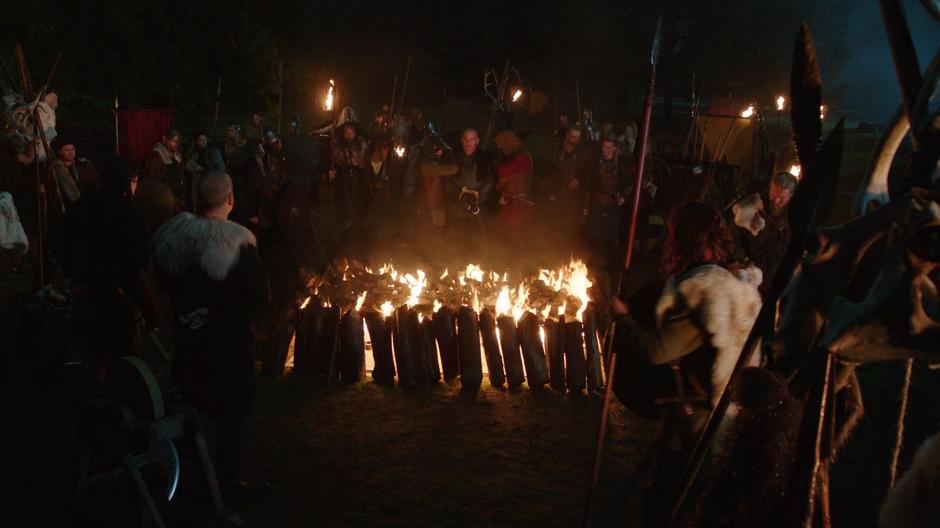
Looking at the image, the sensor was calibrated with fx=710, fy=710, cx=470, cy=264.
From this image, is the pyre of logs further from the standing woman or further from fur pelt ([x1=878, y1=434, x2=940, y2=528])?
fur pelt ([x1=878, y1=434, x2=940, y2=528])

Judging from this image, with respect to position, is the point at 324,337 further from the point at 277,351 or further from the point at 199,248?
the point at 199,248

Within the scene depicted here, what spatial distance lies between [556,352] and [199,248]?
3.71 meters

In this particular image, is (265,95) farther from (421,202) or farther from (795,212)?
(795,212)

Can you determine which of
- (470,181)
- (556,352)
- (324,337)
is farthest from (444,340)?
(470,181)

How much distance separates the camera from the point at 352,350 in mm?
7004

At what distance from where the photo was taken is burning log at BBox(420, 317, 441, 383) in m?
7.00

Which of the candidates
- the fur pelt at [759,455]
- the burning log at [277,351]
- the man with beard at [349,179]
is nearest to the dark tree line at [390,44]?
the man with beard at [349,179]

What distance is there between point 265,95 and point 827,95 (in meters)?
29.4

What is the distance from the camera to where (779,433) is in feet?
6.60

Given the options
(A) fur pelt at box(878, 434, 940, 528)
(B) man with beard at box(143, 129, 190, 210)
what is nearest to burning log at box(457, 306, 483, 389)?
(A) fur pelt at box(878, 434, 940, 528)

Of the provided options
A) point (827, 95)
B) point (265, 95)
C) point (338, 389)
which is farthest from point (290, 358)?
point (827, 95)

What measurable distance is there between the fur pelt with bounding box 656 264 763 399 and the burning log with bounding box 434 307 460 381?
3.70 m

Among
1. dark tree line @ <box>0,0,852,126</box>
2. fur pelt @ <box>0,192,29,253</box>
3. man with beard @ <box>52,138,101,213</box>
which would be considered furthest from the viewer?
dark tree line @ <box>0,0,852,126</box>

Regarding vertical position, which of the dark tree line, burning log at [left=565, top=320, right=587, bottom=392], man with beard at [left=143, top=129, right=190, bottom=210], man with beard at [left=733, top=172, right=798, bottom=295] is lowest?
burning log at [left=565, top=320, right=587, bottom=392]
